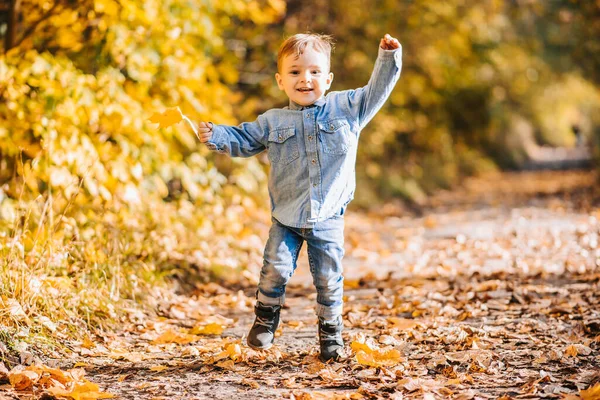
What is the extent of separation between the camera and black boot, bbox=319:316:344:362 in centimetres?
340

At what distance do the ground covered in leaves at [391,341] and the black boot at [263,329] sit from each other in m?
0.07

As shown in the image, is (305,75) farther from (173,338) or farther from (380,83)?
(173,338)

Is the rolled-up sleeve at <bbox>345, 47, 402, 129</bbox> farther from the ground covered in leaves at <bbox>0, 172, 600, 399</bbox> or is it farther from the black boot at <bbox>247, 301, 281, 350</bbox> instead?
the ground covered in leaves at <bbox>0, 172, 600, 399</bbox>

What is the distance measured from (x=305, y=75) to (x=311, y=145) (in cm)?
33

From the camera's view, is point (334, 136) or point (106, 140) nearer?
point (334, 136)

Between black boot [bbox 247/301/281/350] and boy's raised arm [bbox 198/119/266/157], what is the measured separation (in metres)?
0.76

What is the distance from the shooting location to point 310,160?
11.0ft

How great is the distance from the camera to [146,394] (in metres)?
2.95

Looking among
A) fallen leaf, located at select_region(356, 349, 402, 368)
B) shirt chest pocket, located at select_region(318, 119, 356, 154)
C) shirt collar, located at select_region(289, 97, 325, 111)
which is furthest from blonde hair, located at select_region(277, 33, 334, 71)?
fallen leaf, located at select_region(356, 349, 402, 368)

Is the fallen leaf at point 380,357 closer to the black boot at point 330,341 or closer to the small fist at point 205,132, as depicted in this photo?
the black boot at point 330,341

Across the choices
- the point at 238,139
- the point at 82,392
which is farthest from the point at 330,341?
the point at 82,392

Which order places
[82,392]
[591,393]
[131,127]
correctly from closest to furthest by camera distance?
1. [591,393]
2. [82,392]
3. [131,127]

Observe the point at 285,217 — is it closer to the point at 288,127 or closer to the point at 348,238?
the point at 288,127

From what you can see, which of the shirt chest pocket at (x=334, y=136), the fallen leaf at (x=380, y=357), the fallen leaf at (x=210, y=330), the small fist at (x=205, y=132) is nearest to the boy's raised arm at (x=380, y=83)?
the shirt chest pocket at (x=334, y=136)
